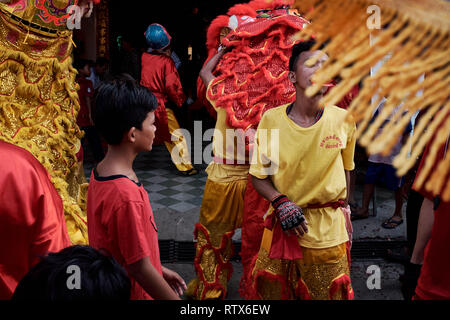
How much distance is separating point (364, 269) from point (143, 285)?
250 cm

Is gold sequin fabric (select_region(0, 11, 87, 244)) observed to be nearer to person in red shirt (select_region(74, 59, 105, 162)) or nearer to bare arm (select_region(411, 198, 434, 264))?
bare arm (select_region(411, 198, 434, 264))

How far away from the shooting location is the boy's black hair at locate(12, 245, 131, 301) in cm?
89

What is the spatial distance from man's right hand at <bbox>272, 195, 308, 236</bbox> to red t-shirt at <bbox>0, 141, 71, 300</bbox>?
0.89 m

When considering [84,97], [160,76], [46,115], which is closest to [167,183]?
[160,76]

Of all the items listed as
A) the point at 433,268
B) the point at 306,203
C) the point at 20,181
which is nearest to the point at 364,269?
the point at 306,203

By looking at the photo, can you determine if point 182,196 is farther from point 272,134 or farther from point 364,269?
point 272,134

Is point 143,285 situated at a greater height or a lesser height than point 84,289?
lesser

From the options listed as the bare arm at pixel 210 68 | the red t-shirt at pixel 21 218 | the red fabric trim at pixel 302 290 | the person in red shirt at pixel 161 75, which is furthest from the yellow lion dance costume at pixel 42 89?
the person in red shirt at pixel 161 75

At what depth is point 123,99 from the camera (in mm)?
1448

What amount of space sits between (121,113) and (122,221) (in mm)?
410

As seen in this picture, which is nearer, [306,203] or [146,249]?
[146,249]

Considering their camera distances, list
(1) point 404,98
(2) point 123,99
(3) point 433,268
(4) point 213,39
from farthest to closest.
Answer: (4) point 213,39 < (2) point 123,99 < (3) point 433,268 < (1) point 404,98

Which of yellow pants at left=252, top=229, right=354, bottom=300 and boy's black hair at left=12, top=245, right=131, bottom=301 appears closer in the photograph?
boy's black hair at left=12, top=245, right=131, bottom=301

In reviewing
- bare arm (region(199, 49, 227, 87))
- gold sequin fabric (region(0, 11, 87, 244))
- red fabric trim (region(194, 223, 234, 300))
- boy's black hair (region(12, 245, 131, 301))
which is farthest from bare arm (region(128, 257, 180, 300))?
bare arm (region(199, 49, 227, 87))
